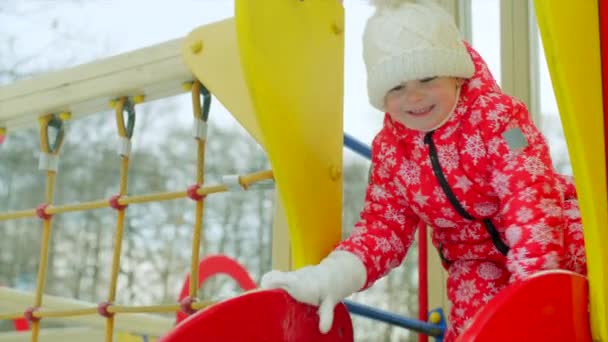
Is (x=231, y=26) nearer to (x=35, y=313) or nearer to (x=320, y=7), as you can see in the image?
(x=320, y=7)

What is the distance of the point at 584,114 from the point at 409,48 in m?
0.29

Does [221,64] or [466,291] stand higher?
[221,64]

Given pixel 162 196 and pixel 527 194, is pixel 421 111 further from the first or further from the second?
pixel 162 196

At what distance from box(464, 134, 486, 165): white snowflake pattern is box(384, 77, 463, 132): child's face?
4 cm

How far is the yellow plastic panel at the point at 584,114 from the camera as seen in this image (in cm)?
68

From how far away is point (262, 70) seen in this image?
37.7 inches

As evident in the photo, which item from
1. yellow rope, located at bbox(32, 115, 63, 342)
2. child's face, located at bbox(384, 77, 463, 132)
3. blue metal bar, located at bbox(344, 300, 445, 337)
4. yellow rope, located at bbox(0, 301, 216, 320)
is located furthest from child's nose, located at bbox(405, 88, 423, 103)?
yellow rope, located at bbox(32, 115, 63, 342)

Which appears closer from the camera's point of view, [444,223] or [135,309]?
[444,223]

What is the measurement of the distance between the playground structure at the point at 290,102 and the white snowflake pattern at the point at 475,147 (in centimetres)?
20

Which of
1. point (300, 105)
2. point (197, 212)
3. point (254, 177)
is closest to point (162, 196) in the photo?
point (197, 212)

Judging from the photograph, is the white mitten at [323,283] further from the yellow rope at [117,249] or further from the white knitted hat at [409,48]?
the yellow rope at [117,249]

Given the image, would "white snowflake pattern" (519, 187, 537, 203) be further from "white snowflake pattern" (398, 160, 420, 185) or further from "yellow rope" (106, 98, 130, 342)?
"yellow rope" (106, 98, 130, 342)

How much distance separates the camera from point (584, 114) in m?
0.69

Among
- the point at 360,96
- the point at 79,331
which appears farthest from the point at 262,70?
the point at 79,331
